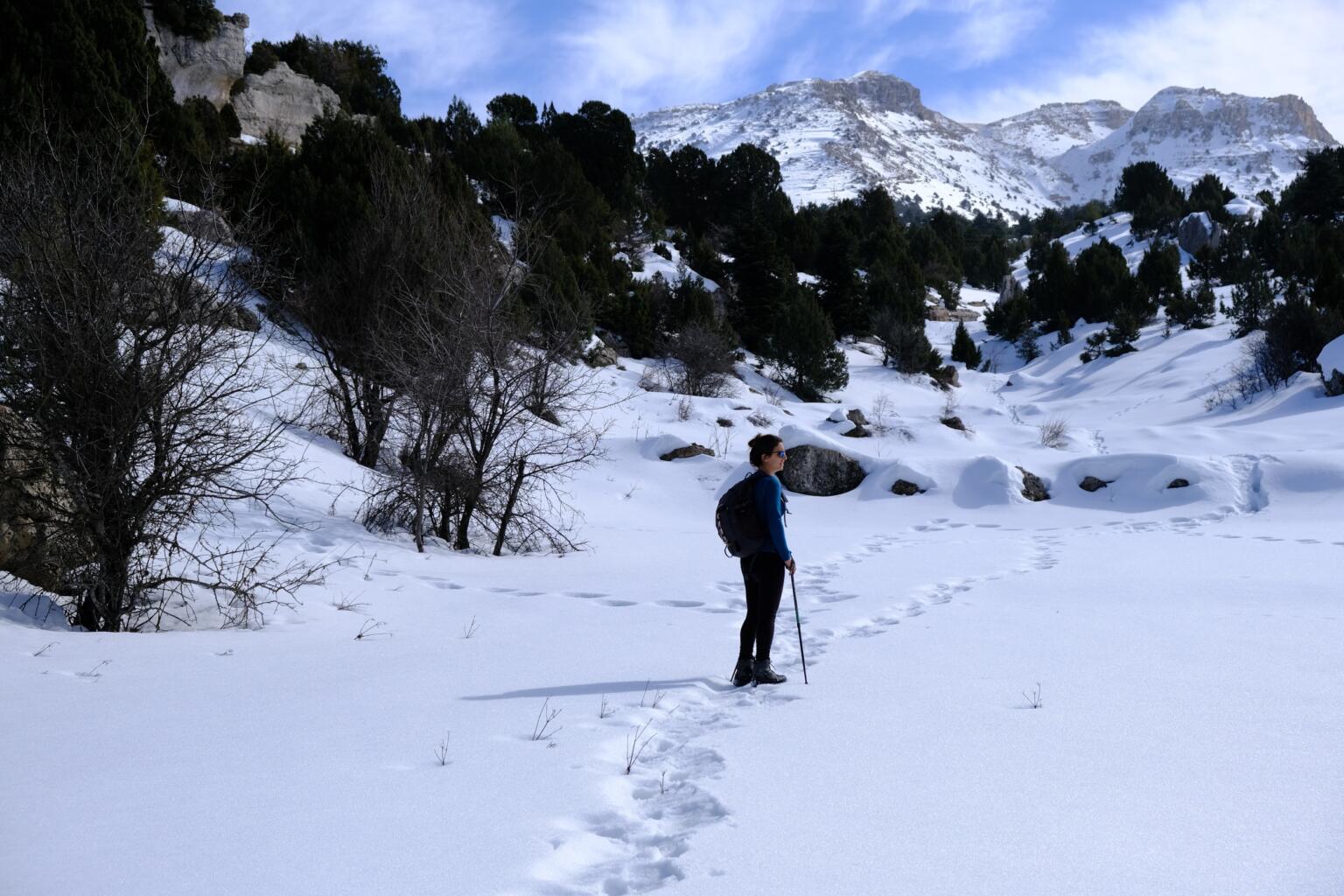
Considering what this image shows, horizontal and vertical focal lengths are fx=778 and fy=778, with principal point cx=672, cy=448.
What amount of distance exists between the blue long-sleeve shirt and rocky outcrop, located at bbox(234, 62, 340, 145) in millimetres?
29256

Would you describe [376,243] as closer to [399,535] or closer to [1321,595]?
[399,535]

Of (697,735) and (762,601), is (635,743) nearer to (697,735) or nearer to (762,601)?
(697,735)

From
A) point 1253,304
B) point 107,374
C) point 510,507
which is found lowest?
point 510,507

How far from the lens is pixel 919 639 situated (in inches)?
201

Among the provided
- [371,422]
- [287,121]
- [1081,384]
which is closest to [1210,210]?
[1081,384]

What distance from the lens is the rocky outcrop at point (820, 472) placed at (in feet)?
47.4

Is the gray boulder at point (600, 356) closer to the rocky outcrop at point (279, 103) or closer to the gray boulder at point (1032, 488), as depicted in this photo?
the gray boulder at point (1032, 488)

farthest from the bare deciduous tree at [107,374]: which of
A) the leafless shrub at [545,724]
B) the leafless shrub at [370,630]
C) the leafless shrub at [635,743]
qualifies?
the leafless shrub at [635,743]

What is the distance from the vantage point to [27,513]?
5266 millimetres

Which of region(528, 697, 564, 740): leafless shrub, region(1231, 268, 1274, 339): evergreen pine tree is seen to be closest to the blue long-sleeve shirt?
region(528, 697, 564, 740): leafless shrub

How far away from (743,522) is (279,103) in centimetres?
3220

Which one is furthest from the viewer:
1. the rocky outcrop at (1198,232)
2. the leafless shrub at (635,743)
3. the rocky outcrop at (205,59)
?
the rocky outcrop at (1198,232)

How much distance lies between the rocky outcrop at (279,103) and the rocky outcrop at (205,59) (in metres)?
0.75

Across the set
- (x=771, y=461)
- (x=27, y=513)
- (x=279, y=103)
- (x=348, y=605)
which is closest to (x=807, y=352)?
(x=348, y=605)
